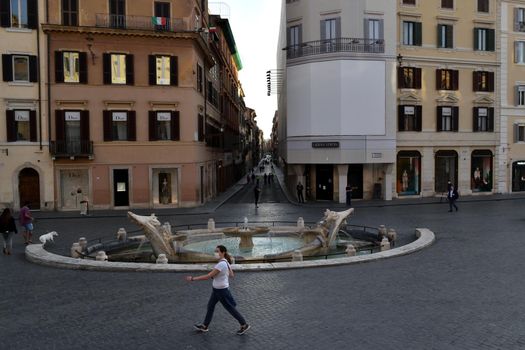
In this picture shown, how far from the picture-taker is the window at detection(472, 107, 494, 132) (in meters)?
44.6

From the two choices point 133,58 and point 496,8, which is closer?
point 133,58

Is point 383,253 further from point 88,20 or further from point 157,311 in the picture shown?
point 88,20

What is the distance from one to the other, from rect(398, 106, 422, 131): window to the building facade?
1.67 meters

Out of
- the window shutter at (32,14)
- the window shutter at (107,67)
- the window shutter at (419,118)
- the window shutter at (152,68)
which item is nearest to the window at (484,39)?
the window shutter at (419,118)

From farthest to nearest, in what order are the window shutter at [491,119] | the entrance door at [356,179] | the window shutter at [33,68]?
the window shutter at [491,119], the entrance door at [356,179], the window shutter at [33,68]

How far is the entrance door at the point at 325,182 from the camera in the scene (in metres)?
41.4

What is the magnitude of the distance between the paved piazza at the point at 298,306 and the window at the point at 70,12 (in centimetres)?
2063

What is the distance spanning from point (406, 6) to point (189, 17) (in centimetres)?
1752

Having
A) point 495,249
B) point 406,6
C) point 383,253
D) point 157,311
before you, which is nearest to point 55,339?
point 157,311

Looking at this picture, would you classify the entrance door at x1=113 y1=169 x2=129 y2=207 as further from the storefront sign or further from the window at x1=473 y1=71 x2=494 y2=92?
the window at x1=473 y1=71 x2=494 y2=92

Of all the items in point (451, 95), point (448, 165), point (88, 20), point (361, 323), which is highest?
point (88, 20)

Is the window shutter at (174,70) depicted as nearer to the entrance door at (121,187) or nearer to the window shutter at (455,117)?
the entrance door at (121,187)

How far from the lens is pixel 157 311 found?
11.8 metres

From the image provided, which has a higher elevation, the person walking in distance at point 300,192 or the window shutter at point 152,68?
the window shutter at point 152,68
